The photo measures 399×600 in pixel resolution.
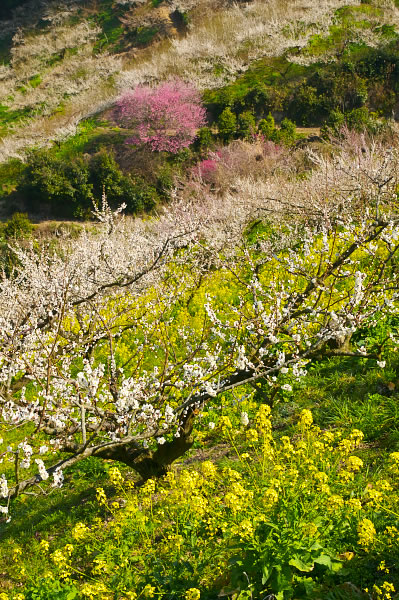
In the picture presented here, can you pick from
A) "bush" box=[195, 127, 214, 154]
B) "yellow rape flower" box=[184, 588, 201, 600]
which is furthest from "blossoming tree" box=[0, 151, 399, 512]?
"bush" box=[195, 127, 214, 154]

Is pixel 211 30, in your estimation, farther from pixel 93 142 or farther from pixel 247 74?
pixel 93 142

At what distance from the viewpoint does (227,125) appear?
26188 mm

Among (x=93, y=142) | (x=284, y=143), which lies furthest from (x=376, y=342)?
(x=93, y=142)

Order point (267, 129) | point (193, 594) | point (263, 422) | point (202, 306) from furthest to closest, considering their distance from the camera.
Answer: point (267, 129), point (202, 306), point (263, 422), point (193, 594)

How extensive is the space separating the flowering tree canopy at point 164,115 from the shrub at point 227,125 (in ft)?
6.23

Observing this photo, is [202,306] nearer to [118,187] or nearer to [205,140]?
[118,187]

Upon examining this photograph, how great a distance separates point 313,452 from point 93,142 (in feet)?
95.2

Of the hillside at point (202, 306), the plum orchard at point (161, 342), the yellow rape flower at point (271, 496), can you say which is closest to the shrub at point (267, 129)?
the hillside at point (202, 306)

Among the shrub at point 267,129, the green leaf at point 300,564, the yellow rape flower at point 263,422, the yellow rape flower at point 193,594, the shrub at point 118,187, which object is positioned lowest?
the shrub at point 118,187

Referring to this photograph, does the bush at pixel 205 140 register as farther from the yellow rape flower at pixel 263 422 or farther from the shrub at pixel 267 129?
the yellow rape flower at pixel 263 422

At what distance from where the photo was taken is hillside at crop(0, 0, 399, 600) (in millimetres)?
3547

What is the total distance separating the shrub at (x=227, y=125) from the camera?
2614 centimetres

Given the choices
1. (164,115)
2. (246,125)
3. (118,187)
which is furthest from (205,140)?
(118,187)

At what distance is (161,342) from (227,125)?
75.2 ft
